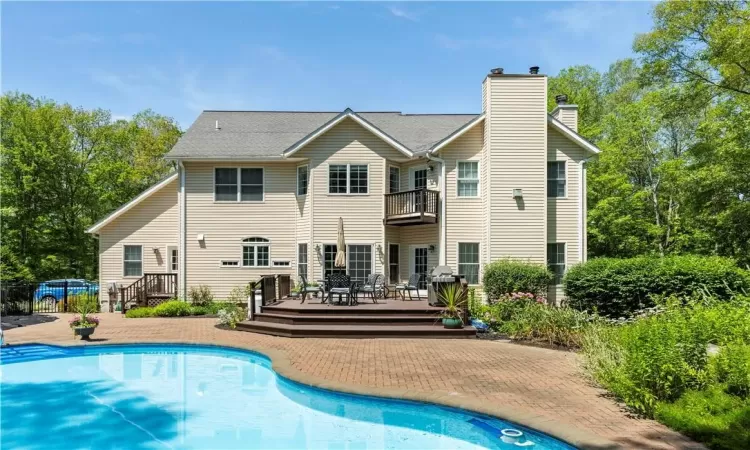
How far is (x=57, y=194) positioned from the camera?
1208 inches

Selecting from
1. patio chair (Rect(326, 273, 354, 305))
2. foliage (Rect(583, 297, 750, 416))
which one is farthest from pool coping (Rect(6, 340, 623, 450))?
patio chair (Rect(326, 273, 354, 305))

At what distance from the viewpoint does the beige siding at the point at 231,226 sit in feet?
61.3

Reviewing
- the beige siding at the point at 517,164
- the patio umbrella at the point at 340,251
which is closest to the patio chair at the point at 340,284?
the patio umbrella at the point at 340,251

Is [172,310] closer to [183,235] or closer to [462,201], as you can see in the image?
[183,235]

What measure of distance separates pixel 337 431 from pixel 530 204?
1280 cm

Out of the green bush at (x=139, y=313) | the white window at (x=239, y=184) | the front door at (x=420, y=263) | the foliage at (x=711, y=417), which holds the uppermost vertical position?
the white window at (x=239, y=184)

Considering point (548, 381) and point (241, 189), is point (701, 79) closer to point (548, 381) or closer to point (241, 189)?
point (548, 381)

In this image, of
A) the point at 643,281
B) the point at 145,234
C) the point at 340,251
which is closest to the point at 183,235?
the point at 145,234

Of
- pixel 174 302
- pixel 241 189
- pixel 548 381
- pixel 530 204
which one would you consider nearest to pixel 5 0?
pixel 241 189

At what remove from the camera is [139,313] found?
55.5 ft

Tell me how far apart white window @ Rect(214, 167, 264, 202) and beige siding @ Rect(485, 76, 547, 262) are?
359 inches

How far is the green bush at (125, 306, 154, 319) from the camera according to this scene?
16859 millimetres

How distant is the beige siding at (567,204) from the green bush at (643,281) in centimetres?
277

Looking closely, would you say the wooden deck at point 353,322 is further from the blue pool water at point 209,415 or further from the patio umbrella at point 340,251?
the blue pool water at point 209,415
